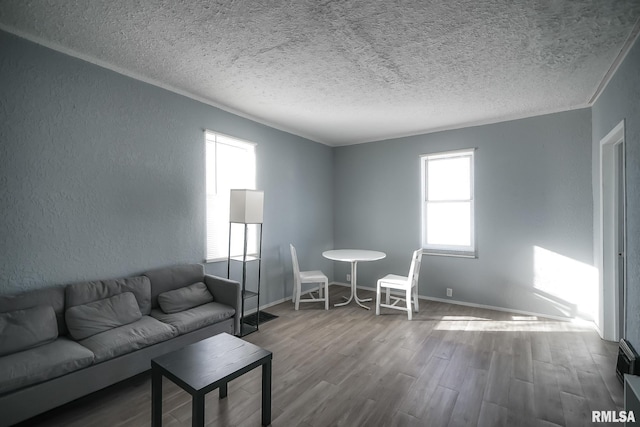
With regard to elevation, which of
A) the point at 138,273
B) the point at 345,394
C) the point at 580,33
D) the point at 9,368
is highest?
the point at 580,33

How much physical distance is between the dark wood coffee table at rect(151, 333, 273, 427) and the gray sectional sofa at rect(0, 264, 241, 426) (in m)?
0.62

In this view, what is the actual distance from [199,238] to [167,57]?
192 cm

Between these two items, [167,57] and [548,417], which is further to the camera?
[167,57]

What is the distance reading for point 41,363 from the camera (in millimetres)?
1888

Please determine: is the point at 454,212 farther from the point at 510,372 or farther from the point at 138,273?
the point at 138,273

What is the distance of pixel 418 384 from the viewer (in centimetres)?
244

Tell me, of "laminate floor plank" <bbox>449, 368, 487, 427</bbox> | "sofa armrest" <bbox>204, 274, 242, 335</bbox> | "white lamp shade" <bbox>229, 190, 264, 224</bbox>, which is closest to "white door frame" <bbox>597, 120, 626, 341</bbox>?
"laminate floor plank" <bbox>449, 368, 487, 427</bbox>

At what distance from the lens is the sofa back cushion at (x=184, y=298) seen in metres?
2.90

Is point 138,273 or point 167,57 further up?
point 167,57

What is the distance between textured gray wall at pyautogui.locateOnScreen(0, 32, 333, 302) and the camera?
2.30 metres

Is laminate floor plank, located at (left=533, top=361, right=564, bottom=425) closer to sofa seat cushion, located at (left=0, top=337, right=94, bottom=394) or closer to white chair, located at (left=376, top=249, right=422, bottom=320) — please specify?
white chair, located at (left=376, top=249, right=422, bottom=320)

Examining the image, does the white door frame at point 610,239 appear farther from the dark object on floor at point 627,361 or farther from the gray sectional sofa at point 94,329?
the gray sectional sofa at point 94,329

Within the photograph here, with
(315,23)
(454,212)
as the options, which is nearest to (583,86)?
(454,212)

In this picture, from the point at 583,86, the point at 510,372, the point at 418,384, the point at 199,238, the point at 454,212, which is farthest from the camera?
the point at 454,212
